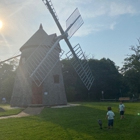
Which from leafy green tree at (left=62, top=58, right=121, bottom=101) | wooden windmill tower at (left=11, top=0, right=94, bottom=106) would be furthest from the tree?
wooden windmill tower at (left=11, top=0, right=94, bottom=106)

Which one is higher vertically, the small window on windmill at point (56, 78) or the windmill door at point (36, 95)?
the small window on windmill at point (56, 78)

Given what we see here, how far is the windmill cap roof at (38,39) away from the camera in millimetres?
22594

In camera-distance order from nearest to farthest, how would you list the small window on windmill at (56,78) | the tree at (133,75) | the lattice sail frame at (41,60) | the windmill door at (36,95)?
the lattice sail frame at (41,60) → the windmill door at (36,95) → the small window on windmill at (56,78) → the tree at (133,75)

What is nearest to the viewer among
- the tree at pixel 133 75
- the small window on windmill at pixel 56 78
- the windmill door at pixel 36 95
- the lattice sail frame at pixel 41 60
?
the lattice sail frame at pixel 41 60

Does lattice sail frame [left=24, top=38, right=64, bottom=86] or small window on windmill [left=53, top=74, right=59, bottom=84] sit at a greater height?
lattice sail frame [left=24, top=38, right=64, bottom=86]

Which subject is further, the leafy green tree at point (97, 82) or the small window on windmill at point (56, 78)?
the leafy green tree at point (97, 82)

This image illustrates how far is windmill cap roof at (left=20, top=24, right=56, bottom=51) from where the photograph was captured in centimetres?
2259

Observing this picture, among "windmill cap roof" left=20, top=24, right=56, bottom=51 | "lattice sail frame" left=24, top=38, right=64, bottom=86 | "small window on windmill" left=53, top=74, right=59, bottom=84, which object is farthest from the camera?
"small window on windmill" left=53, top=74, right=59, bottom=84

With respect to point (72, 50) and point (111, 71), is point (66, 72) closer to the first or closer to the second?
point (111, 71)

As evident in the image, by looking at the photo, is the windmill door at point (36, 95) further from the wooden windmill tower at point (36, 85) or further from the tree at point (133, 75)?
the tree at point (133, 75)

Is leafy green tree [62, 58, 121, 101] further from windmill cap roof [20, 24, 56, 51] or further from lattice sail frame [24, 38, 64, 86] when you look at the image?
lattice sail frame [24, 38, 64, 86]

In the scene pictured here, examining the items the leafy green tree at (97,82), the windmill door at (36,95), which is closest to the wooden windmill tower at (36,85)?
the windmill door at (36,95)

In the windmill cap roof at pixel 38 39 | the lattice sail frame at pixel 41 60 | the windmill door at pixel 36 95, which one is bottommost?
the windmill door at pixel 36 95

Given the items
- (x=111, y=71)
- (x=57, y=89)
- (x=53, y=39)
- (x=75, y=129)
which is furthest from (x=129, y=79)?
(x=75, y=129)
